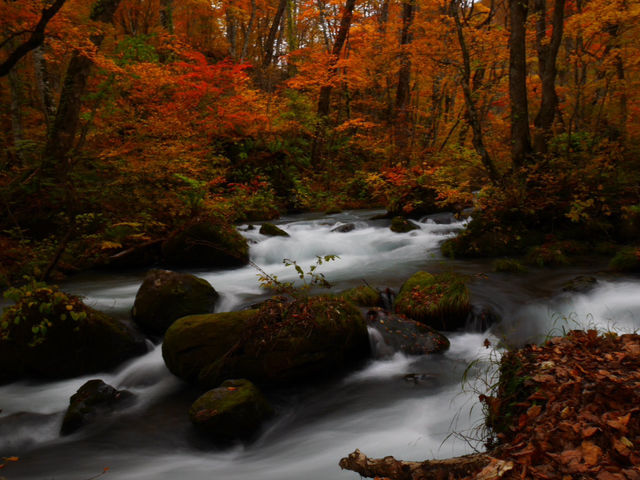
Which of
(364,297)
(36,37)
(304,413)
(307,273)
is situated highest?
(36,37)

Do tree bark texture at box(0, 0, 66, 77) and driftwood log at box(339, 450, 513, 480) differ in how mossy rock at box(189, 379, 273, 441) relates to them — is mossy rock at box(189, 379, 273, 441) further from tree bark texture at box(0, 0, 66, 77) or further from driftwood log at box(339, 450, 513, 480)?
tree bark texture at box(0, 0, 66, 77)

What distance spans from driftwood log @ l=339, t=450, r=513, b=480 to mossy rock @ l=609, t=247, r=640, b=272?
7016 millimetres

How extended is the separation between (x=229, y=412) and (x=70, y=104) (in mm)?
8285

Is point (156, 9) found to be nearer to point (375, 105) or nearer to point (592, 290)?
point (375, 105)

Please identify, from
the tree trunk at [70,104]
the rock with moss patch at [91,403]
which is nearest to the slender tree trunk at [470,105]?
the tree trunk at [70,104]

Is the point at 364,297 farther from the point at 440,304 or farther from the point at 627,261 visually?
the point at 627,261

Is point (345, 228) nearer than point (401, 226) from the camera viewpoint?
No

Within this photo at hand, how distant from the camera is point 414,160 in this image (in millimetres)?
14945

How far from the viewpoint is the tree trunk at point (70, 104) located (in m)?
8.77

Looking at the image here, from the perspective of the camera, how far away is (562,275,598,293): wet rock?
6824 millimetres

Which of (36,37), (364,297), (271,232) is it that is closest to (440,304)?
(364,297)

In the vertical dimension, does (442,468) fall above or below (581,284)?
above

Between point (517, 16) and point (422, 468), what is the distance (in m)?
10.4

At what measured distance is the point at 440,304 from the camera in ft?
20.0
